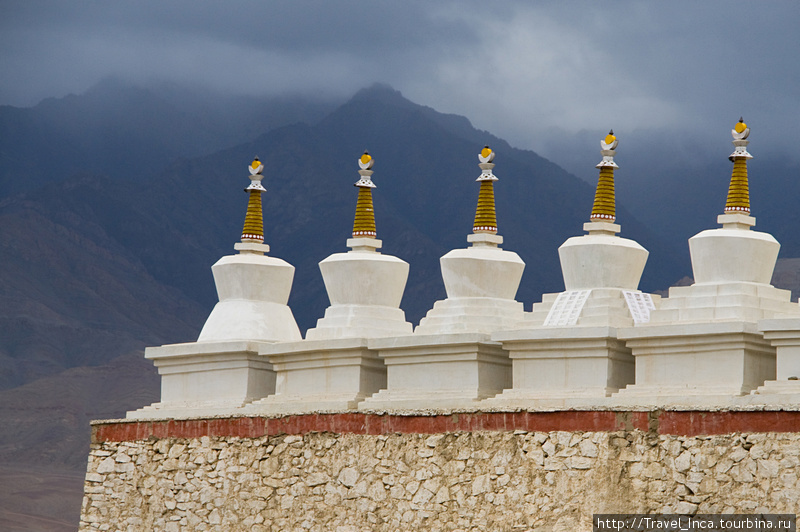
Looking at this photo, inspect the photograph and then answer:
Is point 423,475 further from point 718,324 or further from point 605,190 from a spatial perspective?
point 605,190

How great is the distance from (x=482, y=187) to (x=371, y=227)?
1479 millimetres

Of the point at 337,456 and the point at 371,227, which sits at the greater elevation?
the point at 371,227

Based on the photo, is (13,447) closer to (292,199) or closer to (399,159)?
(292,199)

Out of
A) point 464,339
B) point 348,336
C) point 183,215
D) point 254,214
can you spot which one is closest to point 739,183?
point 464,339

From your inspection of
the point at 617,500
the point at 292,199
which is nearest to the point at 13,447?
the point at 292,199

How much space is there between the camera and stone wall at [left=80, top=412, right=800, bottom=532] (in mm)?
11125

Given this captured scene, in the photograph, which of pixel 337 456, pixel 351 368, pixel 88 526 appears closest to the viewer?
pixel 337 456

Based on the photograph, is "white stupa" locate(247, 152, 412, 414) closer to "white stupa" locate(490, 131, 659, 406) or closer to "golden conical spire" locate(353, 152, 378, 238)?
"golden conical spire" locate(353, 152, 378, 238)

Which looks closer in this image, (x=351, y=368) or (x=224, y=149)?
(x=351, y=368)

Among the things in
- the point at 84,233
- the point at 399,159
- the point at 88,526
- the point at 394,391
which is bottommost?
the point at 88,526

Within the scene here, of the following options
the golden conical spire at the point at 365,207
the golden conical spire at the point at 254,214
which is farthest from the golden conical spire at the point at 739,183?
the golden conical spire at the point at 254,214

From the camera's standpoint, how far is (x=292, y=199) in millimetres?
85312

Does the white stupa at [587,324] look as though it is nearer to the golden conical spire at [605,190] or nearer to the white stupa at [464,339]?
the golden conical spire at [605,190]

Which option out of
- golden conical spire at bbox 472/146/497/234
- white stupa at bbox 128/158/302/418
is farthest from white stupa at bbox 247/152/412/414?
golden conical spire at bbox 472/146/497/234
